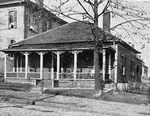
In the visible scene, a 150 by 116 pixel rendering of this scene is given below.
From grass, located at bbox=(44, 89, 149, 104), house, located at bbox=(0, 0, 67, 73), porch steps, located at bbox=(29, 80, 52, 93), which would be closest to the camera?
grass, located at bbox=(44, 89, 149, 104)

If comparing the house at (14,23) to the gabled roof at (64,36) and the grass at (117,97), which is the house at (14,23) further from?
the grass at (117,97)

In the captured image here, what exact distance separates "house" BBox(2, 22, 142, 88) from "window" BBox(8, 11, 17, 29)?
3.05m

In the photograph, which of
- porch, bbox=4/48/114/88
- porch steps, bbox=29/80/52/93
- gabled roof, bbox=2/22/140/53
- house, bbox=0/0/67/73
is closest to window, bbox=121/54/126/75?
gabled roof, bbox=2/22/140/53

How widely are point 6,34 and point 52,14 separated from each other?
50.5ft

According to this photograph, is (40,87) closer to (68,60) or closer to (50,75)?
(50,75)

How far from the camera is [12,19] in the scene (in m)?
29.2

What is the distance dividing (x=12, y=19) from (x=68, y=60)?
937 cm

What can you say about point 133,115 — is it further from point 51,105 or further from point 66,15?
point 66,15

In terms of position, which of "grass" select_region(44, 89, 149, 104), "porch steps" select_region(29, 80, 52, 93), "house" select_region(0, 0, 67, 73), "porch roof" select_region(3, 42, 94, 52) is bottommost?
"grass" select_region(44, 89, 149, 104)

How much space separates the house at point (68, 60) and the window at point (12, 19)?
3.05 m

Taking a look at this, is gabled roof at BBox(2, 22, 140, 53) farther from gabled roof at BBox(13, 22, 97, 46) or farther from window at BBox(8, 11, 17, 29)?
window at BBox(8, 11, 17, 29)

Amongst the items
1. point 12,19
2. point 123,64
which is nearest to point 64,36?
point 123,64

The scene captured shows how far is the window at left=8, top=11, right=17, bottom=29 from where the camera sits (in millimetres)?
28716

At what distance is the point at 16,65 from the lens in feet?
88.5
